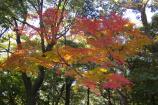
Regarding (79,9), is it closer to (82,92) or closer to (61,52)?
(61,52)

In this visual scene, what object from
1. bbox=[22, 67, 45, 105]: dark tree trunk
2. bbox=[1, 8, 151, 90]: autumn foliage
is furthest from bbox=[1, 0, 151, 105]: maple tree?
bbox=[22, 67, 45, 105]: dark tree trunk

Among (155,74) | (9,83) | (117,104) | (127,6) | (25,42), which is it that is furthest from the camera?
(117,104)

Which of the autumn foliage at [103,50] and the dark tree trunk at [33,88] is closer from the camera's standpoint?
the autumn foliage at [103,50]

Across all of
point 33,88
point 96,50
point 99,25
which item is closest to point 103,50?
point 96,50

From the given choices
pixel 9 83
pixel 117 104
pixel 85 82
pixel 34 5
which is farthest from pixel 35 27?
pixel 117 104

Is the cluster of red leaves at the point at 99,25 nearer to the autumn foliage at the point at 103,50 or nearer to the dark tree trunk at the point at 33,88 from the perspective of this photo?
the autumn foliage at the point at 103,50

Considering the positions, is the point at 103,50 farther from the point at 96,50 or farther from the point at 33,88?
the point at 33,88

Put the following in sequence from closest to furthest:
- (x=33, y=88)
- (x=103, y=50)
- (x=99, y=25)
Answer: (x=103, y=50) → (x=99, y=25) → (x=33, y=88)

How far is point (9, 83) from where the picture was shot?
23.3 m

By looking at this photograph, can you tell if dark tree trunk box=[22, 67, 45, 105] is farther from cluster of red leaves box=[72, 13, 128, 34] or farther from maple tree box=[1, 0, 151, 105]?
cluster of red leaves box=[72, 13, 128, 34]

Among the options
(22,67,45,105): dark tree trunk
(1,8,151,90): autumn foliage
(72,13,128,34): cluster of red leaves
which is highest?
(72,13,128,34): cluster of red leaves

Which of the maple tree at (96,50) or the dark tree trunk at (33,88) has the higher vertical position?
the maple tree at (96,50)

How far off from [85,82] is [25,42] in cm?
581

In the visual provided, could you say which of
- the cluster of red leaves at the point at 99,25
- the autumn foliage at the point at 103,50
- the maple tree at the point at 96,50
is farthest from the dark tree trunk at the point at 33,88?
the cluster of red leaves at the point at 99,25
